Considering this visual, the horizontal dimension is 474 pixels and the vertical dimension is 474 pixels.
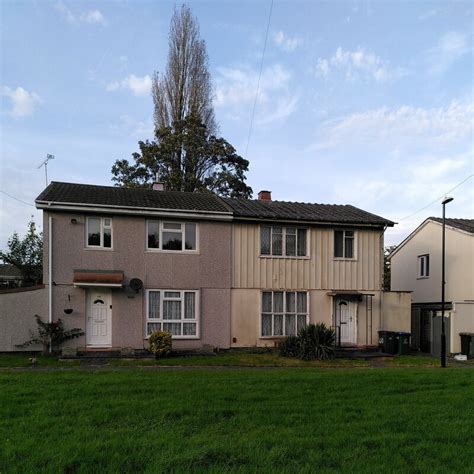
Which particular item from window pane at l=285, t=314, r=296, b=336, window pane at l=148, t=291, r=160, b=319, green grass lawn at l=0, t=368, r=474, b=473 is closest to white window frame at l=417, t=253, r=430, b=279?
window pane at l=285, t=314, r=296, b=336

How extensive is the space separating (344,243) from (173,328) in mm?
7541

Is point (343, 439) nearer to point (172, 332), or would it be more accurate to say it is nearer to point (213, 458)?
point (213, 458)

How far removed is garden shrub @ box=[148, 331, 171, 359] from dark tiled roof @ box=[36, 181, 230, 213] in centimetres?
444

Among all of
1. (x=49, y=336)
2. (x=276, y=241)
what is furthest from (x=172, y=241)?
(x=49, y=336)

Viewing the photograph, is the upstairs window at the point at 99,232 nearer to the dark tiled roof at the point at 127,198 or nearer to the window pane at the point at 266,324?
the dark tiled roof at the point at 127,198

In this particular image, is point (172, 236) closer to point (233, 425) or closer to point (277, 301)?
point (277, 301)

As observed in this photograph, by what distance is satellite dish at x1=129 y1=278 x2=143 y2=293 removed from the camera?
1664cm

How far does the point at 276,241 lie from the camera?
18.5 meters

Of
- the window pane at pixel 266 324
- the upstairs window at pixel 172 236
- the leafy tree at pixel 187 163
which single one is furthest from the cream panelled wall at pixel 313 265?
the leafy tree at pixel 187 163

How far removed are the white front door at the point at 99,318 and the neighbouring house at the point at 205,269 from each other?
34mm

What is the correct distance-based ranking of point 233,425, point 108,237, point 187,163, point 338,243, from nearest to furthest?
point 233,425 → point 108,237 → point 338,243 → point 187,163

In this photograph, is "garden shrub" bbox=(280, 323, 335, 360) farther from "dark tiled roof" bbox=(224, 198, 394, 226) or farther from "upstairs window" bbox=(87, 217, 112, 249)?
"upstairs window" bbox=(87, 217, 112, 249)

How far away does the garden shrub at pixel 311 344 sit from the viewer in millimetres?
16438

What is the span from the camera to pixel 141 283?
1672 centimetres
